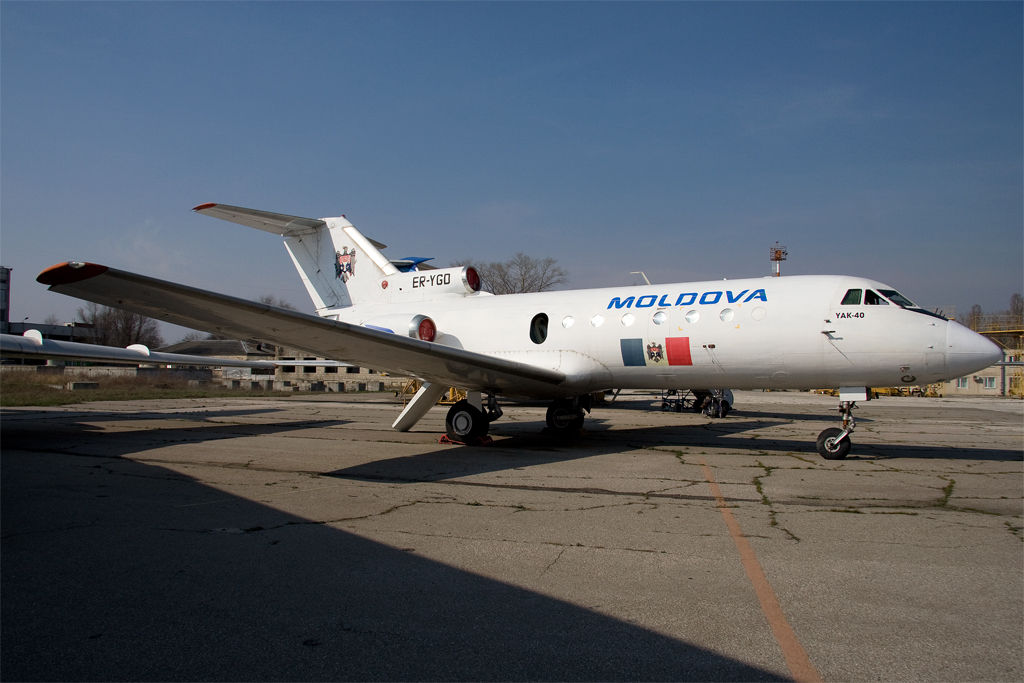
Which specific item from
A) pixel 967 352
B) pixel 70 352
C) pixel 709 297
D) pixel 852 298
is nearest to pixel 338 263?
pixel 70 352

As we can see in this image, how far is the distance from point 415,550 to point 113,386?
32710 mm

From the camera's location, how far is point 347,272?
16.1 meters

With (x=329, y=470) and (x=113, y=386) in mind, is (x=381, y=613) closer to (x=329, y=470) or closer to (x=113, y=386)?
(x=329, y=470)

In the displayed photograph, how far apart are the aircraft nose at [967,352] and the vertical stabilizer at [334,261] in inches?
451

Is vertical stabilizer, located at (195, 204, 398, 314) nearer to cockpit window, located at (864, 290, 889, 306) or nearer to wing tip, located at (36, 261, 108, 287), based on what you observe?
wing tip, located at (36, 261, 108, 287)

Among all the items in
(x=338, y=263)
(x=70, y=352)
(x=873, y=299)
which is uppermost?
(x=338, y=263)

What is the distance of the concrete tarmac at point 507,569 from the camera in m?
3.39

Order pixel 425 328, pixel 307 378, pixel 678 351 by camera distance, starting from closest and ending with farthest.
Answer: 1. pixel 678 351
2. pixel 425 328
3. pixel 307 378

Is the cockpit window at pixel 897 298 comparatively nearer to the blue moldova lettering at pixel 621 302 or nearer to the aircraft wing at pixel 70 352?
the blue moldova lettering at pixel 621 302

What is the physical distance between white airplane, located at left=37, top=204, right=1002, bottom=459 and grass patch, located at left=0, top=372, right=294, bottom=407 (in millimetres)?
15006

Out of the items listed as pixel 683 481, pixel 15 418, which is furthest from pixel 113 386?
pixel 683 481

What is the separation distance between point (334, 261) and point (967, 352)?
13.1 m

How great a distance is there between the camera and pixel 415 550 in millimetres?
5371

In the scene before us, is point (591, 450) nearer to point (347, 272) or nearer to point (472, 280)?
point (472, 280)
